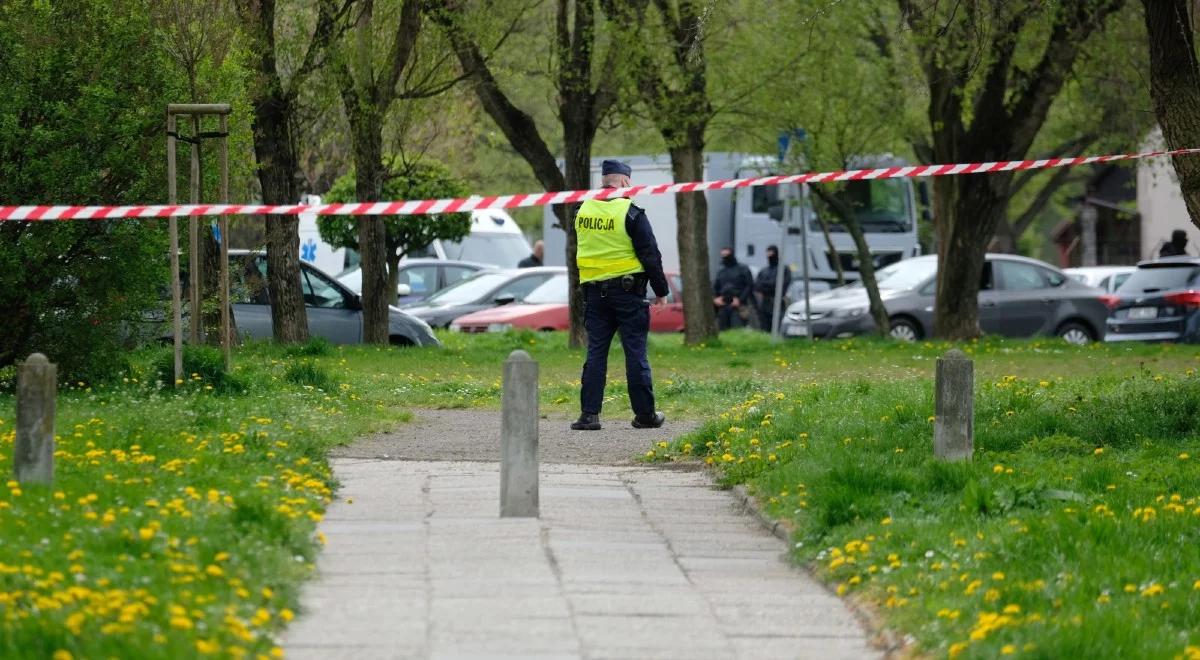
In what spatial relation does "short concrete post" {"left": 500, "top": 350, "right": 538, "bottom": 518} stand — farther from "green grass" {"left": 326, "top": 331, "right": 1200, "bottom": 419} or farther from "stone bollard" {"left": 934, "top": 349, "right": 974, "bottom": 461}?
"green grass" {"left": 326, "top": 331, "right": 1200, "bottom": 419}

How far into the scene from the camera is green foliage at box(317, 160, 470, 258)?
28172 millimetres

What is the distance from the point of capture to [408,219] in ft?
94.3

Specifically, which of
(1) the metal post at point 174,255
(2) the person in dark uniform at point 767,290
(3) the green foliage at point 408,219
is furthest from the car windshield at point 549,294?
(1) the metal post at point 174,255

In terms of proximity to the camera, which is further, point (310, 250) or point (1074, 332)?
point (310, 250)

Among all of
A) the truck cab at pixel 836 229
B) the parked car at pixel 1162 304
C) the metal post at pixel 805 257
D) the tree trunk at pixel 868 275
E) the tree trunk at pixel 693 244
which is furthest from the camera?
the truck cab at pixel 836 229

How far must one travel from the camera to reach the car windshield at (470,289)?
29.1m

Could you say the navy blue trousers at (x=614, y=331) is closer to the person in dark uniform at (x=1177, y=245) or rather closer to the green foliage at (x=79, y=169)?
the green foliage at (x=79, y=169)

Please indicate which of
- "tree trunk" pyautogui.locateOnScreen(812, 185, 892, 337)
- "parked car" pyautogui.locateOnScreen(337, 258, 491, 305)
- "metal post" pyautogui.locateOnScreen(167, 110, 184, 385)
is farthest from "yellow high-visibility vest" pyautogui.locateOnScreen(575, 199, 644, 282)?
"parked car" pyautogui.locateOnScreen(337, 258, 491, 305)

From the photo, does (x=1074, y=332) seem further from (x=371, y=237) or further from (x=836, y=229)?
(x=371, y=237)

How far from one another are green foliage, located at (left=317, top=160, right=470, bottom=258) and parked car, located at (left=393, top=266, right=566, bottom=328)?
959 mm

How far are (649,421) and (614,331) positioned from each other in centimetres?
77

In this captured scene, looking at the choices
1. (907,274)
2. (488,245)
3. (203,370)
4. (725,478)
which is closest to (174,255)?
(203,370)

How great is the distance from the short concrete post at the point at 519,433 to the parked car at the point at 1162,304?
17.7 metres

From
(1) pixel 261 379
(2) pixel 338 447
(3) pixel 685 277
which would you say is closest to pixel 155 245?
(1) pixel 261 379
